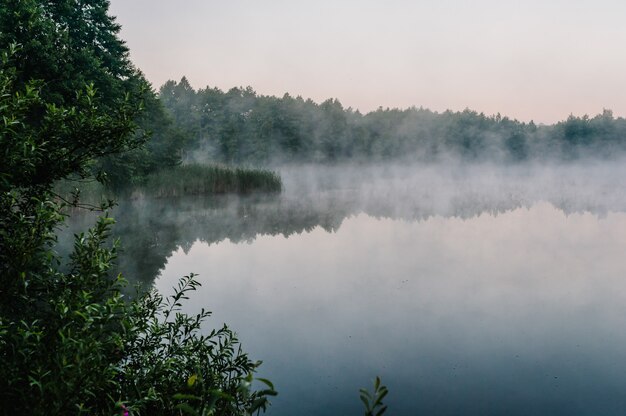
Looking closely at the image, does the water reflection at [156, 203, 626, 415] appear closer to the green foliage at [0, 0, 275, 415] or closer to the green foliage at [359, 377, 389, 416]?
the green foliage at [0, 0, 275, 415]

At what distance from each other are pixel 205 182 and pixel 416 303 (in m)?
22.6

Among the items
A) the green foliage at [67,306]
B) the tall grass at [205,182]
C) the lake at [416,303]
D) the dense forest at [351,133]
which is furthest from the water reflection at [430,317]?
the dense forest at [351,133]

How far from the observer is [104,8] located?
3012 centimetres

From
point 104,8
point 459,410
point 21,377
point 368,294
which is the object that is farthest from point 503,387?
point 104,8

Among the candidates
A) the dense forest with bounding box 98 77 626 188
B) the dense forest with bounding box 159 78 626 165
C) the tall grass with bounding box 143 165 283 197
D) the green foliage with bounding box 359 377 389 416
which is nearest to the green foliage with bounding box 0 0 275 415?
the green foliage with bounding box 359 377 389 416

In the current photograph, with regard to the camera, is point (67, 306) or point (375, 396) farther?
point (67, 306)

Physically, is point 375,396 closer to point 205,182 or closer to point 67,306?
point 67,306

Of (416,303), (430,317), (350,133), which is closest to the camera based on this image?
(430,317)

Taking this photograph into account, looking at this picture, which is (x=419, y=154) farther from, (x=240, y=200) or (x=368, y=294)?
(x=368, y=294)

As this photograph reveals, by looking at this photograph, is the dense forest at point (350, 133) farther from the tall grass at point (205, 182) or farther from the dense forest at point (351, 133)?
the tall grass at point (205, 182)

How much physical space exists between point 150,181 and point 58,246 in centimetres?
1645

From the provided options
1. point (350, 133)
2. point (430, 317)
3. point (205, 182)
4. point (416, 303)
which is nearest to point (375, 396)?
point (430, 317)

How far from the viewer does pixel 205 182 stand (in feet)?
96.4

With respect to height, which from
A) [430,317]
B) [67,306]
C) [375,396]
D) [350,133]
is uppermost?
[350,133]
